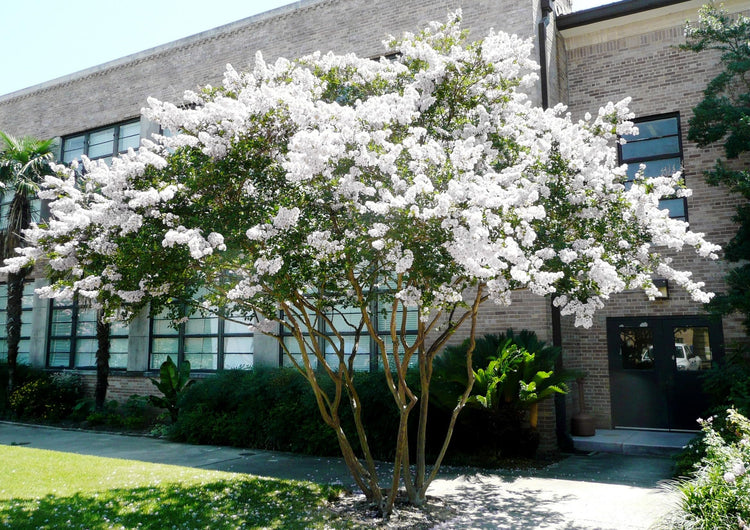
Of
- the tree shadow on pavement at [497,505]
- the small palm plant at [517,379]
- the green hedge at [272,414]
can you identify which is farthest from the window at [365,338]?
the tree shadow on pavement at [497,505]

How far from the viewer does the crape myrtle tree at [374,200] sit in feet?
18.6

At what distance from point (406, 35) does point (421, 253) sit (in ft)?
12.0

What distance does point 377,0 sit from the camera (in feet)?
44.3

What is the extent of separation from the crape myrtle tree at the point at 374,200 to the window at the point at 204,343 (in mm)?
7359

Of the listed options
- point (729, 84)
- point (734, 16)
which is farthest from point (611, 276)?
point (734, 16)

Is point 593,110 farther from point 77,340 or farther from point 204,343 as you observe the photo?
point 77,340

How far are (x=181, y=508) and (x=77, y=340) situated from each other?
39.3ft

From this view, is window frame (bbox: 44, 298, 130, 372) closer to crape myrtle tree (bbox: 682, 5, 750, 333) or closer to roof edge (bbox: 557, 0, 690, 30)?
roof edge (bbox: 557, 0, 690, 30)

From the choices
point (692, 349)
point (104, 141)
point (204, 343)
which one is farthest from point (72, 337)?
point (692, 349)

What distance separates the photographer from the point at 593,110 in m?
13.0

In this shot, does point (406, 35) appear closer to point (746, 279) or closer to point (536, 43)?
point (536, 43)

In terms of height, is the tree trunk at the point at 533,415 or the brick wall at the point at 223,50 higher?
the brick wall at the point at 223,50

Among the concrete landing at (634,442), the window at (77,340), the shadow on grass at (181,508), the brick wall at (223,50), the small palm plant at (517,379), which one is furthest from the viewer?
the window at (77,340)

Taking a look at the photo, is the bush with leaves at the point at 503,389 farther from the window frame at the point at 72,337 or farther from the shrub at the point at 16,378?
the shrub at the point at 16,378
